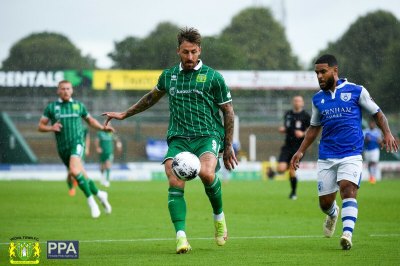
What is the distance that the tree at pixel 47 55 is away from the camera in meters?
44.8

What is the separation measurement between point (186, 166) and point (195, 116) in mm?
761

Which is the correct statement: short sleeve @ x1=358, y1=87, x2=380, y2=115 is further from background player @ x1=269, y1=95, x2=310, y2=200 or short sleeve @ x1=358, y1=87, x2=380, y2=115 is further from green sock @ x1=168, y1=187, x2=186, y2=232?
background player @ x1=269, y1=95, x2=310, y2=200

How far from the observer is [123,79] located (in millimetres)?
48000

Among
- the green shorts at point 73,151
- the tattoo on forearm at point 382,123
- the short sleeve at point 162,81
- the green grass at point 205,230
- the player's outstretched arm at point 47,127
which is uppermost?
the short sleeve at point 162,81

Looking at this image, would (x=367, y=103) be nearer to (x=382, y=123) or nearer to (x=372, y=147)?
(x=382, y=123)

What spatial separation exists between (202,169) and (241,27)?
42.1m

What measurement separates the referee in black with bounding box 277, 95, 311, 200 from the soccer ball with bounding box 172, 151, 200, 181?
1119 cm

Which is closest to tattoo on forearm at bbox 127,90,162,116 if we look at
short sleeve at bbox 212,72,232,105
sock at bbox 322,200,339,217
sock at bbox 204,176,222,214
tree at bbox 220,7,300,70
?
short sleeve at bbox 212,72,232,105

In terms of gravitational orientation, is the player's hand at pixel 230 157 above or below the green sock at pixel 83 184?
above

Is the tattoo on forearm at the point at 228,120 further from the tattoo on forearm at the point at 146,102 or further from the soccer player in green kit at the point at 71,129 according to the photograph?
the soccer player in green kit at the point at 71,129

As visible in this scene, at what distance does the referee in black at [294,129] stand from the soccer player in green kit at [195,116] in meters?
10.6

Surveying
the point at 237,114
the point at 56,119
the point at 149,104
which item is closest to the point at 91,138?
the point at 237,114

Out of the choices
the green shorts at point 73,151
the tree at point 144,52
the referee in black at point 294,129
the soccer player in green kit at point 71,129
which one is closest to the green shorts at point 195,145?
the soccer player in green kit at point 71,129

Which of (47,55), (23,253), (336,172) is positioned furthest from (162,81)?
(47,55)
